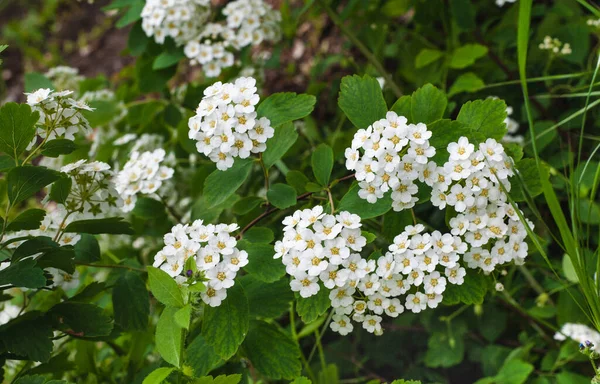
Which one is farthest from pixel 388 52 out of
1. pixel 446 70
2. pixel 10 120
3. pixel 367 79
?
pixel 10 120

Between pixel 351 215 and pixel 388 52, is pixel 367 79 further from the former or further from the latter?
pixel 388 52

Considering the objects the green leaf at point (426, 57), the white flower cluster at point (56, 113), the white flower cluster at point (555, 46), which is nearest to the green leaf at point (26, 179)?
the white flower cluster at point (56, 113)

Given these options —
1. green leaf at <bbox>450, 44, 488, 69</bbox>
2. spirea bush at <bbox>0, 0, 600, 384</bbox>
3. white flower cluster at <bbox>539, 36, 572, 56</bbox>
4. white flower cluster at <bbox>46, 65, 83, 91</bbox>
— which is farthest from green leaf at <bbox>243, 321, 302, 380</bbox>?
white flower cluster at <bbox>46, 65, 83, 91</bbox>

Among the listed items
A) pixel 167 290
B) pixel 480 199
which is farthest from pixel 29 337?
pixel 480 199

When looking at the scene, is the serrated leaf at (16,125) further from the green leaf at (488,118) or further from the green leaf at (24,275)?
the green leaf at (488,118)

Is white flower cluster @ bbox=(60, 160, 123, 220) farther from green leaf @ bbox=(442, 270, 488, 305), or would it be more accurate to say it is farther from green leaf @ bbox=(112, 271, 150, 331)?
green leaf @ bbox=(442, 270, 488, 305)

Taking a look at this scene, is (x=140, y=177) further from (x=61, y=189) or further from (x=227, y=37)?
(x=227, y=37)
